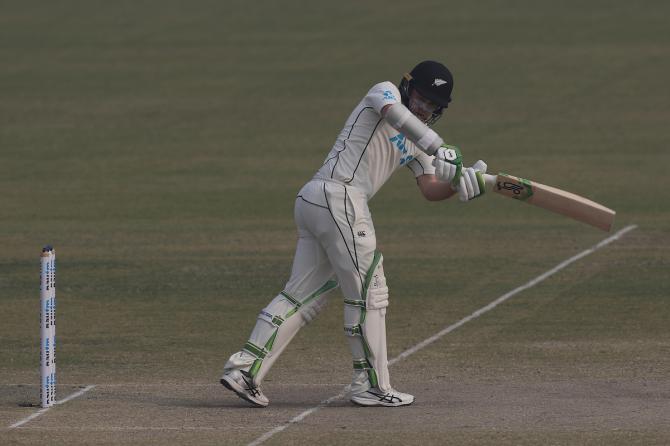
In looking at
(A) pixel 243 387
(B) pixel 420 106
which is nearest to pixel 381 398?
(A) pixel 243 387

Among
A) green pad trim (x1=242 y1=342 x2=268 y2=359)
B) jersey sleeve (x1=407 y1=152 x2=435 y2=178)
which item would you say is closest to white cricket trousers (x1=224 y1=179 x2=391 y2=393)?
green pad trim (x1=242 y1=342 x2=268 y2=359)

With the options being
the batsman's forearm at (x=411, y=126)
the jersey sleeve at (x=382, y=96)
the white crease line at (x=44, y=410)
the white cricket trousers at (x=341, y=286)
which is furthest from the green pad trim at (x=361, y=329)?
the white crease line at (x=44, y=410)

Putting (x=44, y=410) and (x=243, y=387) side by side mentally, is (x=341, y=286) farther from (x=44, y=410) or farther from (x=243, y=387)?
(x=44, y=410)

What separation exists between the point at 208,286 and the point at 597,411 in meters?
5.75

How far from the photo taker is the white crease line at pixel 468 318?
365 inches

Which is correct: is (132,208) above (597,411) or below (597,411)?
above

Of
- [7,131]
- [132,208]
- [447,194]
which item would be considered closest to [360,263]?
[447,194]

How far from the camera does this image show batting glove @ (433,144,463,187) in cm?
977

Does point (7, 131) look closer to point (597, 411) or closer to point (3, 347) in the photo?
point (3, 347)

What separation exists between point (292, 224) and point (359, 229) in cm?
848

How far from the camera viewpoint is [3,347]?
39.8 feet

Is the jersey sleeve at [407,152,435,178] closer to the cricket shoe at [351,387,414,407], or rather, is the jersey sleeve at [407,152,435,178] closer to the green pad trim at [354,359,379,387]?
the green pad trim at [354,359,379,387]

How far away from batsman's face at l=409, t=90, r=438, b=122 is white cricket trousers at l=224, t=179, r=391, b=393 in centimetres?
63

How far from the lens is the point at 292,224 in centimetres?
1833
